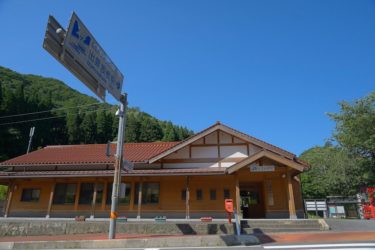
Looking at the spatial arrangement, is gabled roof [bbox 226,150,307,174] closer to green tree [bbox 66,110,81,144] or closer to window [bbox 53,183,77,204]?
window [bbox 53,183,77,204]

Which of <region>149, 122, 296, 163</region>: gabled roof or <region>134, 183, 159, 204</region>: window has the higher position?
<region>149, 122, 296, 163</region>: gabled roof

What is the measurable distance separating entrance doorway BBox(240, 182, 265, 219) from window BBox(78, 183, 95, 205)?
10156 millimetres

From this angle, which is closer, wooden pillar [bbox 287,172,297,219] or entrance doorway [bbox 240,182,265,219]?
wooden pillar [bbox 287,172,297,219]

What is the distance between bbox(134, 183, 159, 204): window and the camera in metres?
18.6

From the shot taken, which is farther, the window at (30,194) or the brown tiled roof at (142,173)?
the window at (30,194)

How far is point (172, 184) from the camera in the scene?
18.9 metres

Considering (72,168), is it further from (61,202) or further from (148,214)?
(148,214)

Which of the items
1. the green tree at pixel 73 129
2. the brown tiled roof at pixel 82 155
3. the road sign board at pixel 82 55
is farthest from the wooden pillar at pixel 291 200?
the green tree at pixel 73 129

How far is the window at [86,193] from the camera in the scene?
19.2 meters

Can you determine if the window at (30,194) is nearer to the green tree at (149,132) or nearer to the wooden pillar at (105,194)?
the wooden pillar at (105,194)

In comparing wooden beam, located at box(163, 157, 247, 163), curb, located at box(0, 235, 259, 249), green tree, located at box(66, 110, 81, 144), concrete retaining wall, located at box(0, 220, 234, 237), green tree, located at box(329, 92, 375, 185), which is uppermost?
green tree, located at box(66, 110, 81, 144)

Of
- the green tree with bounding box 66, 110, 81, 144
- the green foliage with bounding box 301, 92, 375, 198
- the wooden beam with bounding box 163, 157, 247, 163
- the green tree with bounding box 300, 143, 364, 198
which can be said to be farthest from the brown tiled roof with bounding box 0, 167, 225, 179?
the green tree with bounding box 66, 110, 81, 144

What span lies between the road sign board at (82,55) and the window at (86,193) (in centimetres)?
1143

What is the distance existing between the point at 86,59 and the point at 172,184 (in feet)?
40.8
